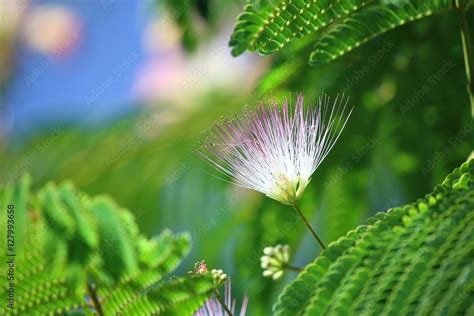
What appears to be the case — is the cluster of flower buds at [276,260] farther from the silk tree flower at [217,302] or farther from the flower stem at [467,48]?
the flower stem at [467,48]

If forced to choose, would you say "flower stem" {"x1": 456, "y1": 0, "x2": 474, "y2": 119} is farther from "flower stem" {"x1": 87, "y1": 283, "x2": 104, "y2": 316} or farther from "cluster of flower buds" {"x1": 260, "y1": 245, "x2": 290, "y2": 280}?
"flower stem" {"x1": 87, "y1": 283, "x2": 104, "y2": 316}

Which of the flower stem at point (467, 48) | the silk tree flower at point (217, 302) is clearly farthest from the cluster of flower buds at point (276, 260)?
the flower stem at point (467, 48)

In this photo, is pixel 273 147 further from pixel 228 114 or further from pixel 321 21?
pixel 228 114

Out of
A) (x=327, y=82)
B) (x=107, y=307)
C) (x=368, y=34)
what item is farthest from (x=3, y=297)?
(x=327, y=82)

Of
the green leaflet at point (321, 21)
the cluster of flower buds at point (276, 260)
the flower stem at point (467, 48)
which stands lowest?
the cluster of flower buds at point (276, 260)

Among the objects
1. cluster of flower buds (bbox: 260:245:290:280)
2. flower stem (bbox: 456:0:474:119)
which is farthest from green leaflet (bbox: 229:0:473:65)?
cluster of flower buds (bbox: 260:245:290:280)

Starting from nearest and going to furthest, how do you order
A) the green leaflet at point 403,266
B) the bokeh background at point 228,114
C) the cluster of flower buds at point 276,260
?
1. the green leaflet at point 403,266
2. the cluster of flower buds at point 276,260
3. the bokeh background at point 228,114

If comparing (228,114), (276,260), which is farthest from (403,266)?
(228,114)
